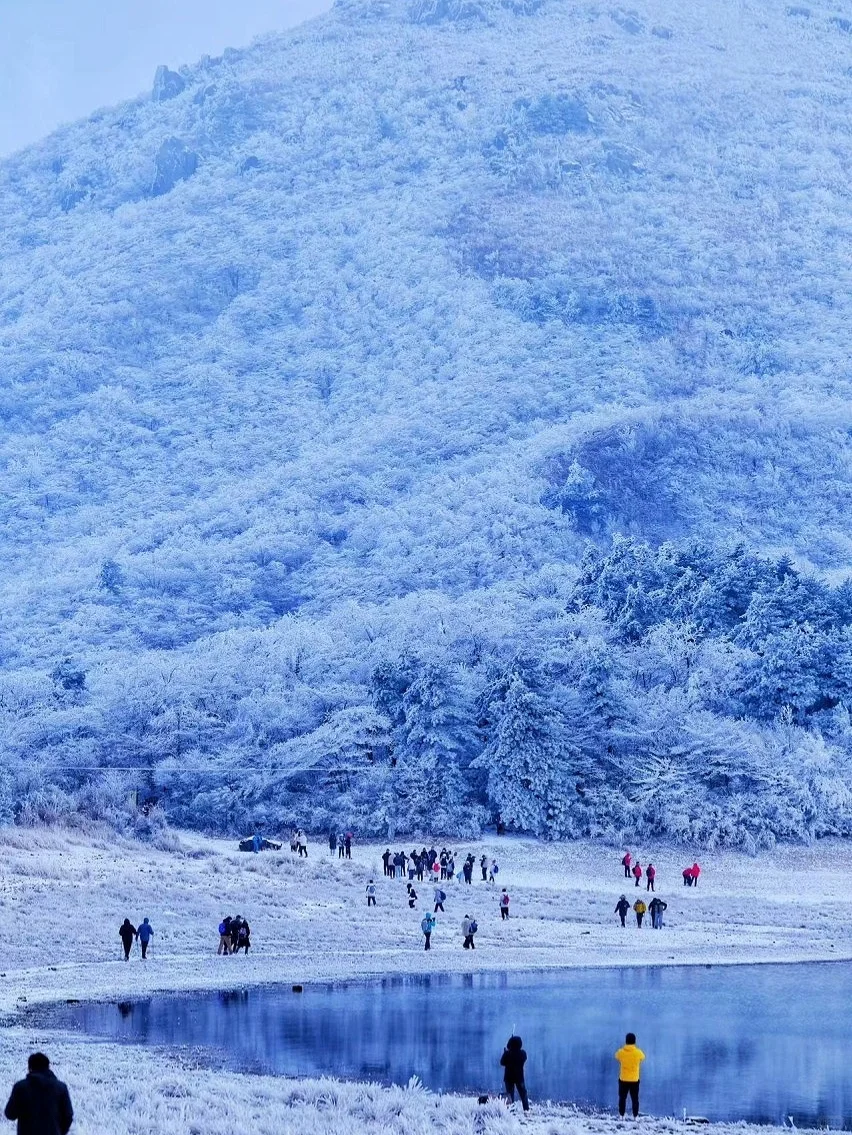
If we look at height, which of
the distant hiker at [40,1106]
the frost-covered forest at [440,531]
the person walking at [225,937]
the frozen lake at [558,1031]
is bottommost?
the frozen lake at [558,1031]

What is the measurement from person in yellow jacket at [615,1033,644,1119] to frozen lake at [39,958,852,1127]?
69cm

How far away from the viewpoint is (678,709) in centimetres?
7519

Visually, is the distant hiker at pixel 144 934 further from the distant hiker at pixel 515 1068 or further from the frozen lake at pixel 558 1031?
the distant hiker at pixel 515 1068

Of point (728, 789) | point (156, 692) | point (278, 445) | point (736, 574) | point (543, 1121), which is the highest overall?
point (278, 445)

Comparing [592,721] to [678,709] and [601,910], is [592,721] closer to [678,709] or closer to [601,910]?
[678,709]

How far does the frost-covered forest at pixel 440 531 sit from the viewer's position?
236 feet

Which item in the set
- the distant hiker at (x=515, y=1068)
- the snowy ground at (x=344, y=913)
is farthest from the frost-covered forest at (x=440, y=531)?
the distant hiker at (x=515, y=1068)

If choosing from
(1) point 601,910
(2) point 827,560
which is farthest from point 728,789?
(2) point 827,560

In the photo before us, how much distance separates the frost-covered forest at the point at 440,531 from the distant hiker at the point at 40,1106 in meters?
51.0

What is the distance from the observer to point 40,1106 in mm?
15492

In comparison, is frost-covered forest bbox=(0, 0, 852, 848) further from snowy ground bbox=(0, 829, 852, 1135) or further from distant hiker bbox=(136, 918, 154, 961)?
distant hiker bbox=(136, 918, 154, 961)

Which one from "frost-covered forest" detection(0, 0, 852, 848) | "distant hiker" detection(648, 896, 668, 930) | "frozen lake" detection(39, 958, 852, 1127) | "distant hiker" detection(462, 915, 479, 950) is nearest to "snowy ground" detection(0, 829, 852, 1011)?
"distant hiker" detection(462, 915, 479, 950)

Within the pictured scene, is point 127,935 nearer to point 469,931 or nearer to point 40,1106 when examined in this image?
point 469,931

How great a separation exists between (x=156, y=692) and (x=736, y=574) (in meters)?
28.6
